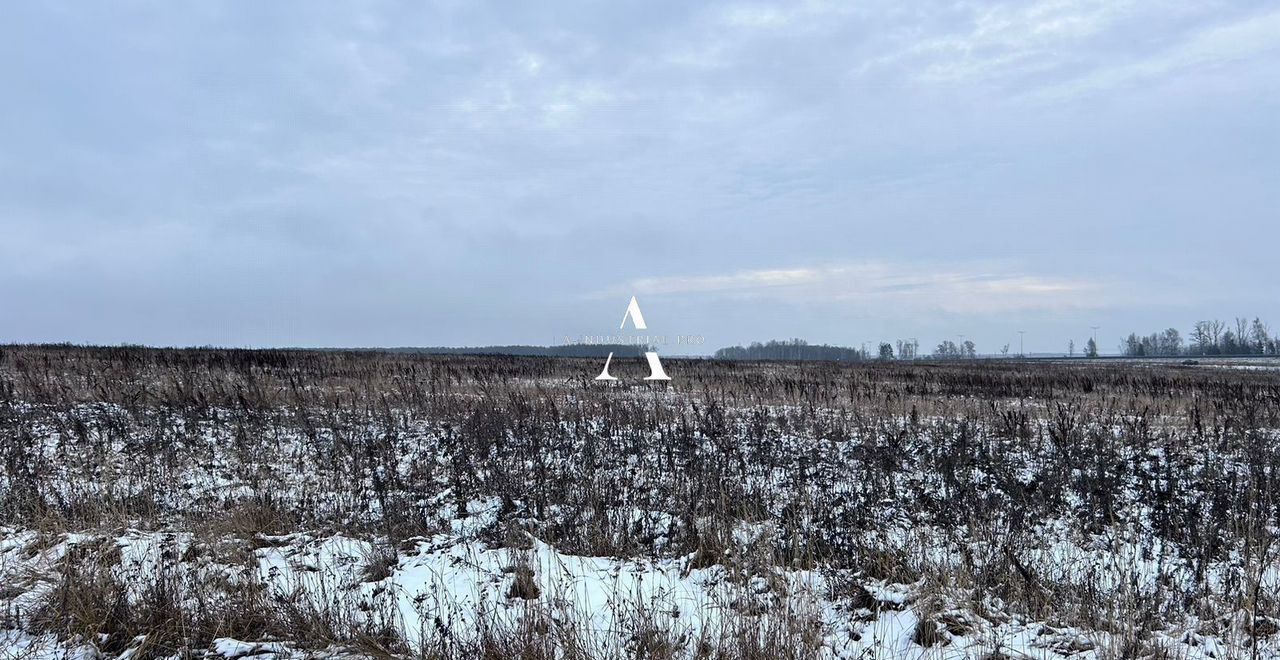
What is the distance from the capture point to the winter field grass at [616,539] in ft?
14.1

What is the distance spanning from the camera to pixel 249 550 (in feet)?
18.7

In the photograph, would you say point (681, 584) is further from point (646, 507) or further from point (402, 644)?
point (402, 644)

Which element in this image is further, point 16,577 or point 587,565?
point 587,565

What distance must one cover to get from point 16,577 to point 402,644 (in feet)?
11.1

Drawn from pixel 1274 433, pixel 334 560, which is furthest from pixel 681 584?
pixel 1274 433

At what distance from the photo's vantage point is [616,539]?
19.7 ft

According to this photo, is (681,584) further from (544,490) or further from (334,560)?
(334,560)

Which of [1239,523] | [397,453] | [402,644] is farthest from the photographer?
[397,453]

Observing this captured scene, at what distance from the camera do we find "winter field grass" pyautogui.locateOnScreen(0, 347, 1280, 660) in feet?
14.1

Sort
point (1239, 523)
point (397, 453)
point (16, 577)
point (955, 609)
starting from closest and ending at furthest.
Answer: point (955, 609)
point (16, 577)
point (1239, 523)
point (397, 453)

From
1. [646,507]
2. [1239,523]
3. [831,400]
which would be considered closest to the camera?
[1239,523]

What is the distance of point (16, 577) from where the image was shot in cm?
500

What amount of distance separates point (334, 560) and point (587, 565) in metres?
2.24

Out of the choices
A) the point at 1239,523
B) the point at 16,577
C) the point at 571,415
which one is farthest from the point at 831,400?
the point at 16,577
